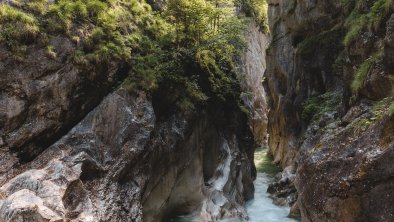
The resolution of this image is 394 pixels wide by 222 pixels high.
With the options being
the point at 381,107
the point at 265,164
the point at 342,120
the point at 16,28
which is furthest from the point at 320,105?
the point at 265,164

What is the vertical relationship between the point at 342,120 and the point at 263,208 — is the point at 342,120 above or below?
above

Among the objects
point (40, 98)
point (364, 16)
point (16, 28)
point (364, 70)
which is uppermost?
point (364, 16)

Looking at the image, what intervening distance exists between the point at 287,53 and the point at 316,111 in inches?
326

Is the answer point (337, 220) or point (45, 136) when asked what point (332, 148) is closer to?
point (337, 220)

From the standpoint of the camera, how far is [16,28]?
500 inches

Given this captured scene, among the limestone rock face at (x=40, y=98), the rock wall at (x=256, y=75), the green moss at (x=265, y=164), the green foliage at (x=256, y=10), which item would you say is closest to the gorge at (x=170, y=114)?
the limestone rock face at (x=40, y=98)

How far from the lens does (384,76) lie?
33.2 feet

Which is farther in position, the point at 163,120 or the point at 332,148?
the point at 163,120

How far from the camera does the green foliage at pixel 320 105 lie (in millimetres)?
17094

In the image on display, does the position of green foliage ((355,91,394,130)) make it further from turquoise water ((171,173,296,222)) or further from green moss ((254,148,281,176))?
green moss ((254,148,281,176))

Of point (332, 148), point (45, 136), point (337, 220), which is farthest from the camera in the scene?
point (45, 136)

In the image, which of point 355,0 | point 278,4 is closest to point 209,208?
point 355,0

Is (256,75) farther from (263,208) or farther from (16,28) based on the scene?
(16,28)

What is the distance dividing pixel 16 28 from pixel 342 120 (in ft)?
36.2
